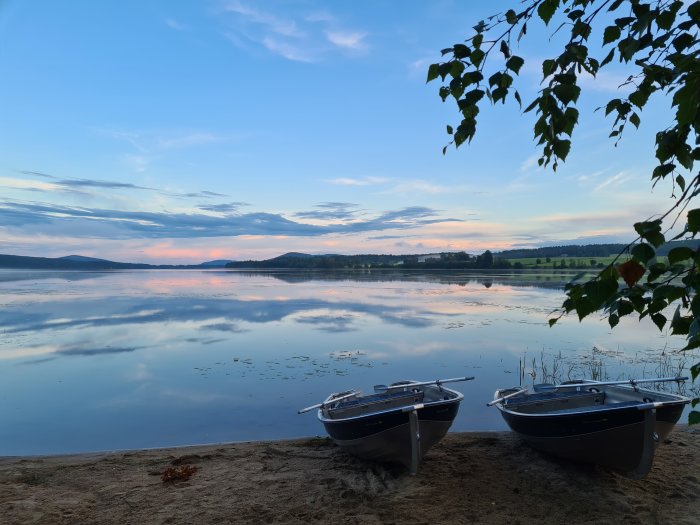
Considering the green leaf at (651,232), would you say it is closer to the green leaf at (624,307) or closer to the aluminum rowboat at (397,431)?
the green leaf at (624,307)

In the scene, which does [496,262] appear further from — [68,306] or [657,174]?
[657,174]

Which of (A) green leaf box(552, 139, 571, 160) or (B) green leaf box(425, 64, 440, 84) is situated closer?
(A) green leaf box(552, 139, 571, 160)

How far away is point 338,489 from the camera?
609cm

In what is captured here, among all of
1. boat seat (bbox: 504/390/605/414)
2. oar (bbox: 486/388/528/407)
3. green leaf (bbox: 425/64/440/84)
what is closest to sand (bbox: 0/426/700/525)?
boat seat (bbox: 504/390/605/414)

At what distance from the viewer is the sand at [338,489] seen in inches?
212

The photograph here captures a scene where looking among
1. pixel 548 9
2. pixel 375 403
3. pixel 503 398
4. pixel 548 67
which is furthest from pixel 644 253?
pixel 375 403

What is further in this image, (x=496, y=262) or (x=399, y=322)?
(x=496, y=262)

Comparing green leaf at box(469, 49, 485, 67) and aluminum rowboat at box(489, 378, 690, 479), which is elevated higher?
green leaf at box(469, 49, 485, 67)

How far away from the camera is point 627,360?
1372 cm

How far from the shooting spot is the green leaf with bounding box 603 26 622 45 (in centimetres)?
237

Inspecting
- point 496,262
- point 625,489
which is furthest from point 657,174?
point 496,262

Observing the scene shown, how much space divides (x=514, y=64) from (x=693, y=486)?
620 cm

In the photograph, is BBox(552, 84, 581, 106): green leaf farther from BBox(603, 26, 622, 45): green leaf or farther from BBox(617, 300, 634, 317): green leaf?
BBox(617, 300, 634, 317): green leaf

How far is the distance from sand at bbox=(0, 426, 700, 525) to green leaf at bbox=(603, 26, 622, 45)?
15.8 ft
